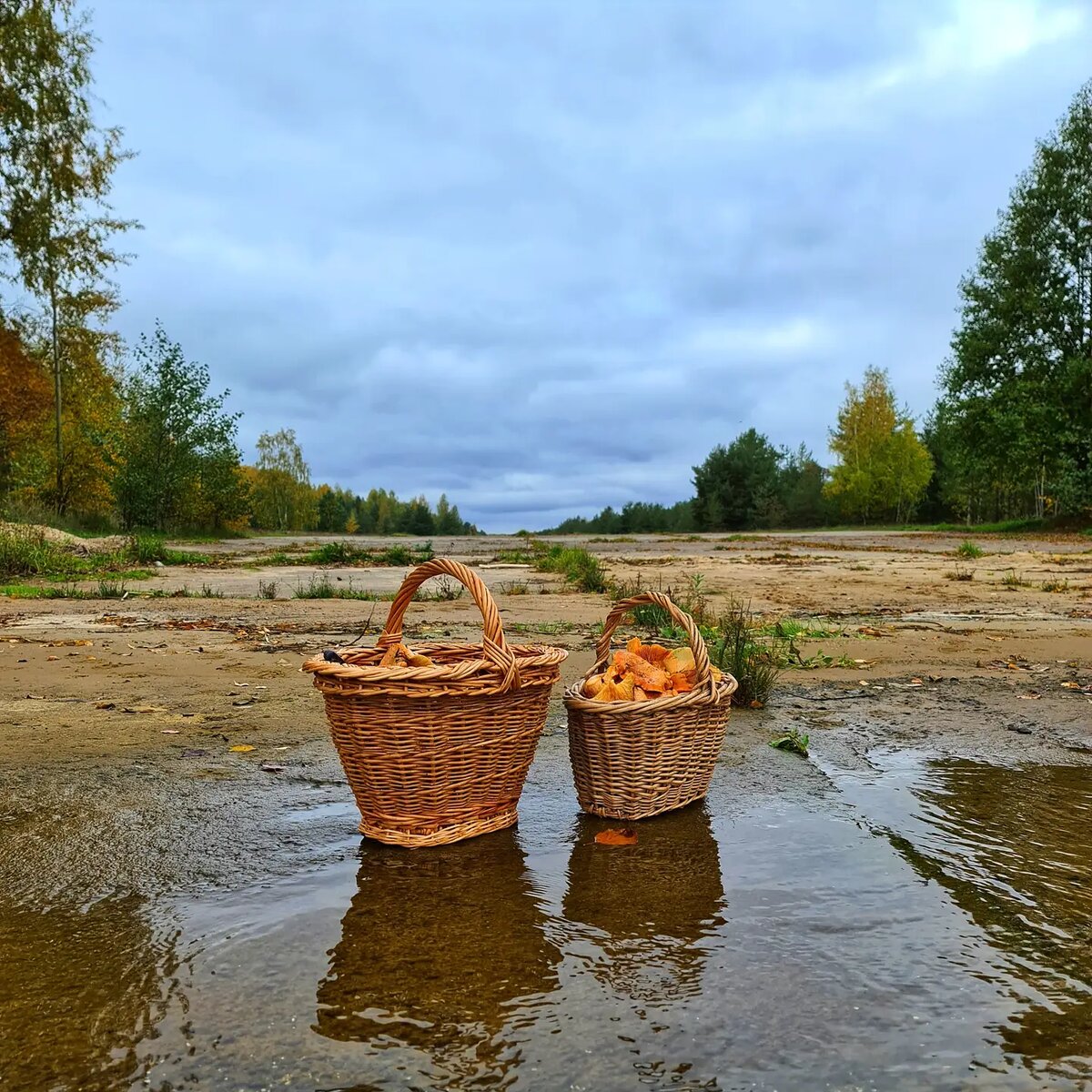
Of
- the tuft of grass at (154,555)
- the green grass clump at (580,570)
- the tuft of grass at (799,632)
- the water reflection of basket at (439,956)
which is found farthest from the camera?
the tuft of grass at (154,555)

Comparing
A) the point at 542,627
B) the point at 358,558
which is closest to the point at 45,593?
the point at 542,627

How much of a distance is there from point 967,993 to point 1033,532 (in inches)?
1519

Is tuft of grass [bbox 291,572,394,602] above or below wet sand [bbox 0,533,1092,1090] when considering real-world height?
above

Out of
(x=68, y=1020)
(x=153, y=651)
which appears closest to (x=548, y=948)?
(x=68, y=1020)

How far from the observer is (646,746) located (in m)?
3.19

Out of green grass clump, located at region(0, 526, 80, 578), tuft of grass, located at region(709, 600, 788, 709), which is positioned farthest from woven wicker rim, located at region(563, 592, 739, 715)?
green grass clump, located at region(0, 526, 80, 578)

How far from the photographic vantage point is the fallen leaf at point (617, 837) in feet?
10.1

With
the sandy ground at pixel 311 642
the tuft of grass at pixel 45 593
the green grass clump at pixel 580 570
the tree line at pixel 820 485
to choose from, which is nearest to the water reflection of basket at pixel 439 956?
the sandy ground at pixel 311 642

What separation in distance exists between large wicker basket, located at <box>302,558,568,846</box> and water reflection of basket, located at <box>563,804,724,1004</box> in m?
0.39

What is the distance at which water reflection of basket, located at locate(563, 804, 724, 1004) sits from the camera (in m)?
2.18

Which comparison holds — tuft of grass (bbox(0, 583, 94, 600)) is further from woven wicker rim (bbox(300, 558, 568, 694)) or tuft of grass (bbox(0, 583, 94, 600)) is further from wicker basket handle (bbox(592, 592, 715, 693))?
woven wicker rim (bbox(300, 558, 568, 694))

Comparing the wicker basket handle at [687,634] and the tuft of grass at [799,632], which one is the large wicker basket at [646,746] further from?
the tuft of grass at [799,632]

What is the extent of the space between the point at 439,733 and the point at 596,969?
3.02 ft

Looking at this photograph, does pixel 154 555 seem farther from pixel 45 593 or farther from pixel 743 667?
pixel 743 667
